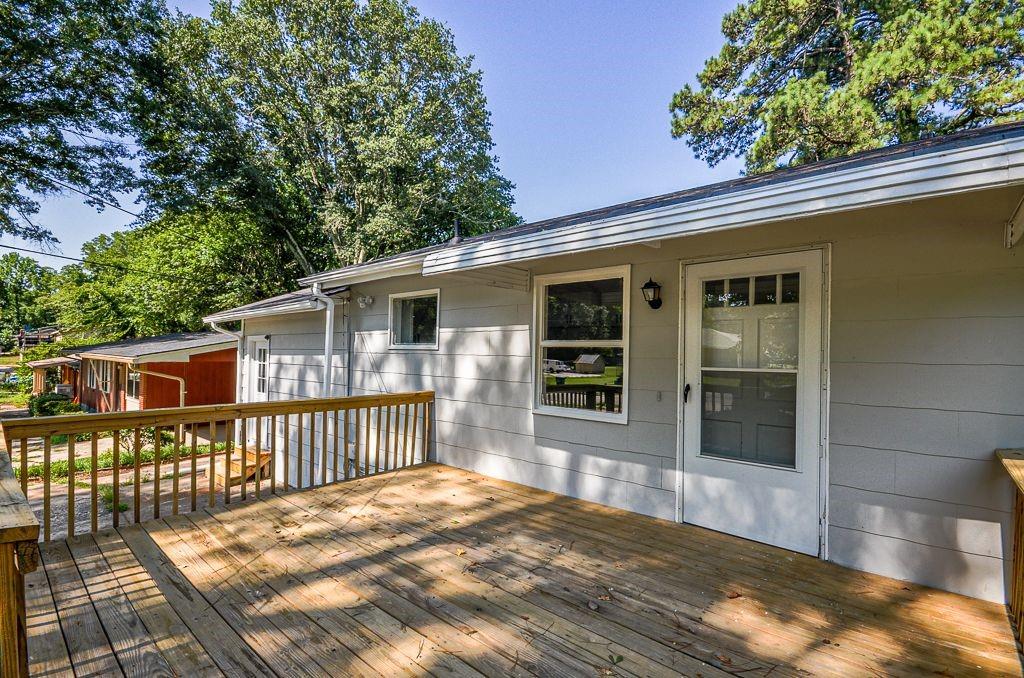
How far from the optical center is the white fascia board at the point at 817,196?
5.87ft

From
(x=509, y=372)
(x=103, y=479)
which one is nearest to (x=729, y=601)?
(x=509, y=372)

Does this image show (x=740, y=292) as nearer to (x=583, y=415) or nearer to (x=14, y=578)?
(x=583, y=415)

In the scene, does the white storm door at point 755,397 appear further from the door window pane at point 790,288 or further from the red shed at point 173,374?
the red shed at point 173,374

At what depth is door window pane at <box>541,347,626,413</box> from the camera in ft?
12.9

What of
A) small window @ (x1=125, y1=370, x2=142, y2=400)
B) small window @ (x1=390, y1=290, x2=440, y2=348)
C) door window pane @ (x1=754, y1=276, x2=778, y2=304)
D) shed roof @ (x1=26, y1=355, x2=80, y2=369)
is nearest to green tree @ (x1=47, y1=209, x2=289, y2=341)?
shed roof @ (x1=26, y1=355, x2=80, y2=369)

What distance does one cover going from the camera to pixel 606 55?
36.1 feet

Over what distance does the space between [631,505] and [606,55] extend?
10841 millimetres

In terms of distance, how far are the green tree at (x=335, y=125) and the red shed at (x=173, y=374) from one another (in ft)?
13.3

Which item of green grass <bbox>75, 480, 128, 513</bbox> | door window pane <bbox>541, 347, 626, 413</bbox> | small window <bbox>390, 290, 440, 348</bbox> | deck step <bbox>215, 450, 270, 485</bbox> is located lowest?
green grass <bbox>75, 480, 128, 513</bbox>

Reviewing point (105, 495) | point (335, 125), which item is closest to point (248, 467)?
point (105, 495)

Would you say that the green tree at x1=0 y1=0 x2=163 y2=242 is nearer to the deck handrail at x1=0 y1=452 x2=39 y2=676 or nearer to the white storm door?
the deck handrail at x1=0 y1=452 x2=39 y2=676

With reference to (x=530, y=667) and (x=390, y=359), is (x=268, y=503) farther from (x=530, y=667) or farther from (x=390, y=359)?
(x=530, y=667)

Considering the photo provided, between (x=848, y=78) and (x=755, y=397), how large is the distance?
1114 centimetres

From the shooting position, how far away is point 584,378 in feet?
13.7
